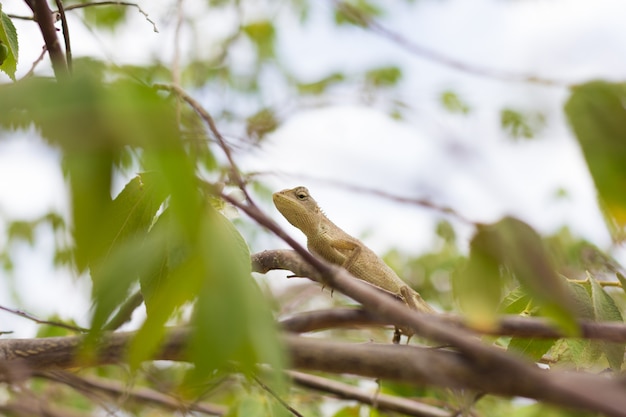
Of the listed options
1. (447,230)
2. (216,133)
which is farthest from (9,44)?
(447,230)

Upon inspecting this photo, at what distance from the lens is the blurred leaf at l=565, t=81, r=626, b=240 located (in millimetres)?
714

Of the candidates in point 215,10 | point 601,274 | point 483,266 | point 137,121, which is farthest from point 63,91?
point 215,10

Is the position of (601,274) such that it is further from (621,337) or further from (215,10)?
(215,10)

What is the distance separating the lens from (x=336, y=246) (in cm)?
229

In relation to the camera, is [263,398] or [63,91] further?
[263,398]

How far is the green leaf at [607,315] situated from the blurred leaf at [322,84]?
3944 mm

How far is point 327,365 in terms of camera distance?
0.70 metres

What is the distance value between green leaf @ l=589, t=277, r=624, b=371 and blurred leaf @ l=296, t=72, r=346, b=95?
155 inches

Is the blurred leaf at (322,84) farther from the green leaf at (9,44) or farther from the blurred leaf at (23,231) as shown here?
the green leaf at (9,44)

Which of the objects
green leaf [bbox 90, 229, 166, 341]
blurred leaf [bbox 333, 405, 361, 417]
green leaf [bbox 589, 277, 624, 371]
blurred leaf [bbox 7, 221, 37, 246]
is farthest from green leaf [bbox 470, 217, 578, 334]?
blurred leaf [bbox 7, 221, 37, 246]

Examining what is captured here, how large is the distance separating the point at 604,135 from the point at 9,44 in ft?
3.37

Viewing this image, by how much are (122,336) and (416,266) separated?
4.36 metres

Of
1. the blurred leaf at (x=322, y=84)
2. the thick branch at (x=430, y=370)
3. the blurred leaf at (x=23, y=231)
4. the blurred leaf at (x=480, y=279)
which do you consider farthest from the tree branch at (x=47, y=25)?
the blurred leaf at (x=322, y=84)

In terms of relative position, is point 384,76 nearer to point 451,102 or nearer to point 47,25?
point 451,102
